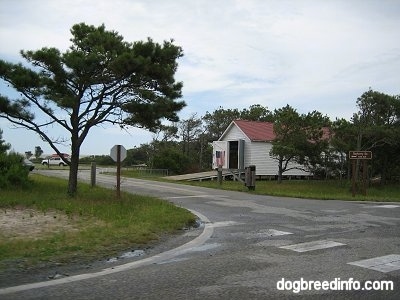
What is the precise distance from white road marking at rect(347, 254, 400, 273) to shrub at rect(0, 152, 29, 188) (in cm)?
1554

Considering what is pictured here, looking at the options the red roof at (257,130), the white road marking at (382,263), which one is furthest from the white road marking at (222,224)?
the red roof at (257,130)

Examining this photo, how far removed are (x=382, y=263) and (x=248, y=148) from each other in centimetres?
3154

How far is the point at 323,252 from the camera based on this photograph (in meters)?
8.34

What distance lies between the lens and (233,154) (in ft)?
134

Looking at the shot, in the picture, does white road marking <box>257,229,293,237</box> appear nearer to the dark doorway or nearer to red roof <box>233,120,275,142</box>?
red roof <box>233,120,275,142</box>

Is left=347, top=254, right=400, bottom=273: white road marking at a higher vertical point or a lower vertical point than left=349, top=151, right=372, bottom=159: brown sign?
lower

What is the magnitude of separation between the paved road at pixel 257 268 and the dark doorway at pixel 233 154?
28.2m

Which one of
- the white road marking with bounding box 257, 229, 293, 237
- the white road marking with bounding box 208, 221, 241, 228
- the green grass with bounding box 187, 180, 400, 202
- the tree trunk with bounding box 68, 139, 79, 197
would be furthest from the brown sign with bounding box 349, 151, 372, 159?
the tree trunk with bounding box 68, 139, 79, 197

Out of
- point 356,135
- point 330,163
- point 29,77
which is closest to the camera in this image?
point 29,77

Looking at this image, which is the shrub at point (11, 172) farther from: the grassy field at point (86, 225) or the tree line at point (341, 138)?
the tree line at point (341, 138)

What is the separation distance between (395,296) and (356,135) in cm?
2501

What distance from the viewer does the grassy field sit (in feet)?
25.6

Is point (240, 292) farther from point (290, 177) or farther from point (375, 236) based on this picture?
point (290, 177)

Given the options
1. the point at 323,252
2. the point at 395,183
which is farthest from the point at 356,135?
the point at 323,252
